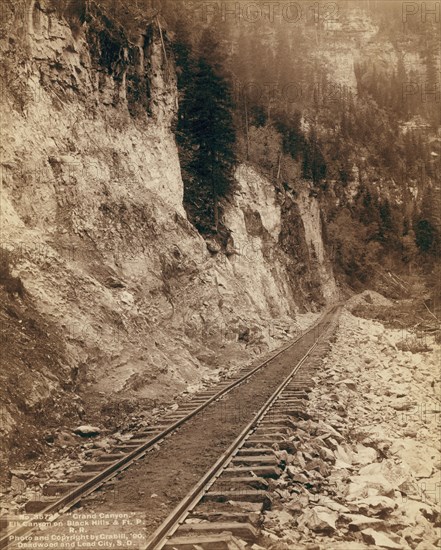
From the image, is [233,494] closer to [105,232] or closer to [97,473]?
[97,473]

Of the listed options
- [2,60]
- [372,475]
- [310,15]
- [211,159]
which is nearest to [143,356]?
[372,475]

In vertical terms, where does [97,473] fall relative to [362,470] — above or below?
above

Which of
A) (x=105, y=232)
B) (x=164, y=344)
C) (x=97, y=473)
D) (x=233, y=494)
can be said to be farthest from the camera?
(x=105, y=232)

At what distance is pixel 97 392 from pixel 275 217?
108 ft

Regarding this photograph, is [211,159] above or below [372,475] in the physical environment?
above

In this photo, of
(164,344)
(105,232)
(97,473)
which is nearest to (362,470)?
(97,473)

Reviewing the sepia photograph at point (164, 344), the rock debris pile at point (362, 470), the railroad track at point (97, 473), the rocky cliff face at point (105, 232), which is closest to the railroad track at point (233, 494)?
the sepia photograph at point (164, 344)

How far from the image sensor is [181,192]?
957 inches

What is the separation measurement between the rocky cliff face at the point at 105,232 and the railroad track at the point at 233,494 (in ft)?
10.7

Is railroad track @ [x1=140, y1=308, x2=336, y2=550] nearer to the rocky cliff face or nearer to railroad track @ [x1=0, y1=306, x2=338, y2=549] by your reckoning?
railroad track @ [x1=0, y1=306, x2=338, y2=549]

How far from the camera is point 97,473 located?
7.59 meters

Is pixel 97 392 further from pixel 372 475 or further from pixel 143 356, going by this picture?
pixel 372 475

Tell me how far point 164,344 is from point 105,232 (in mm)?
4366

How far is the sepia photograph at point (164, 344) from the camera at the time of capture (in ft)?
21.1
